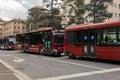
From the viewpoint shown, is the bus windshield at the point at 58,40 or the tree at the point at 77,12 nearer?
the bus windshield at the point at 58,40

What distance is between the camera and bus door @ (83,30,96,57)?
24719 millimetres

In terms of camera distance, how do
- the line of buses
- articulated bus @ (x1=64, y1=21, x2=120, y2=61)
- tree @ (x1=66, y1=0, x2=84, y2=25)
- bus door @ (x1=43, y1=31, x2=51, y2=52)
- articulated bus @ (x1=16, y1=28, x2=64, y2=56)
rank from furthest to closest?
tree @ (x1=66, y1=0, x2=84, y2=25), bus door @ (x1=43, y1=31, x2=51, y2=52), articulated bus @ (x1=16, y1=28, x2=64, y2=56), the line of buses, articulated bus @ (x1=64, y1=21, x2=120, y2=61)

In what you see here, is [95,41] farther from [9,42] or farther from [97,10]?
[9,42]

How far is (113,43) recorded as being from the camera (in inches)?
870

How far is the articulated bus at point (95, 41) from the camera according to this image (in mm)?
21953

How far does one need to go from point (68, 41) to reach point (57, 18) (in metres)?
41.7

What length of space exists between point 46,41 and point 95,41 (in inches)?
459

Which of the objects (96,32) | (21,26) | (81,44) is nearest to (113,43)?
Answer: (96,32)

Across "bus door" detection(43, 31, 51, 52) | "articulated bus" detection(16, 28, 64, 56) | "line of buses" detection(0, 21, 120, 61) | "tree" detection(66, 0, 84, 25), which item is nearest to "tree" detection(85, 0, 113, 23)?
"tree" detection(66, 0, 84, 25)

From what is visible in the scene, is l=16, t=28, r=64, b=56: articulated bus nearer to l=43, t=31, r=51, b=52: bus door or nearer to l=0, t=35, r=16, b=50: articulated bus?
l=43, t=31, r=51, b=52: bus door

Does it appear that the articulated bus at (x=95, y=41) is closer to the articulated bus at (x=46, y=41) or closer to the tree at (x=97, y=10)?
the articulated bus at (x=46, y=41)

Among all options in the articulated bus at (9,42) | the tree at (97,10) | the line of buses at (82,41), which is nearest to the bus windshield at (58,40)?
the line of buses at (82,41)

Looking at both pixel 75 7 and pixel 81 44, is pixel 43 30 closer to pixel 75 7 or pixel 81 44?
pixel 81 44

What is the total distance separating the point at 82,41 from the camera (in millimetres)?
26500
